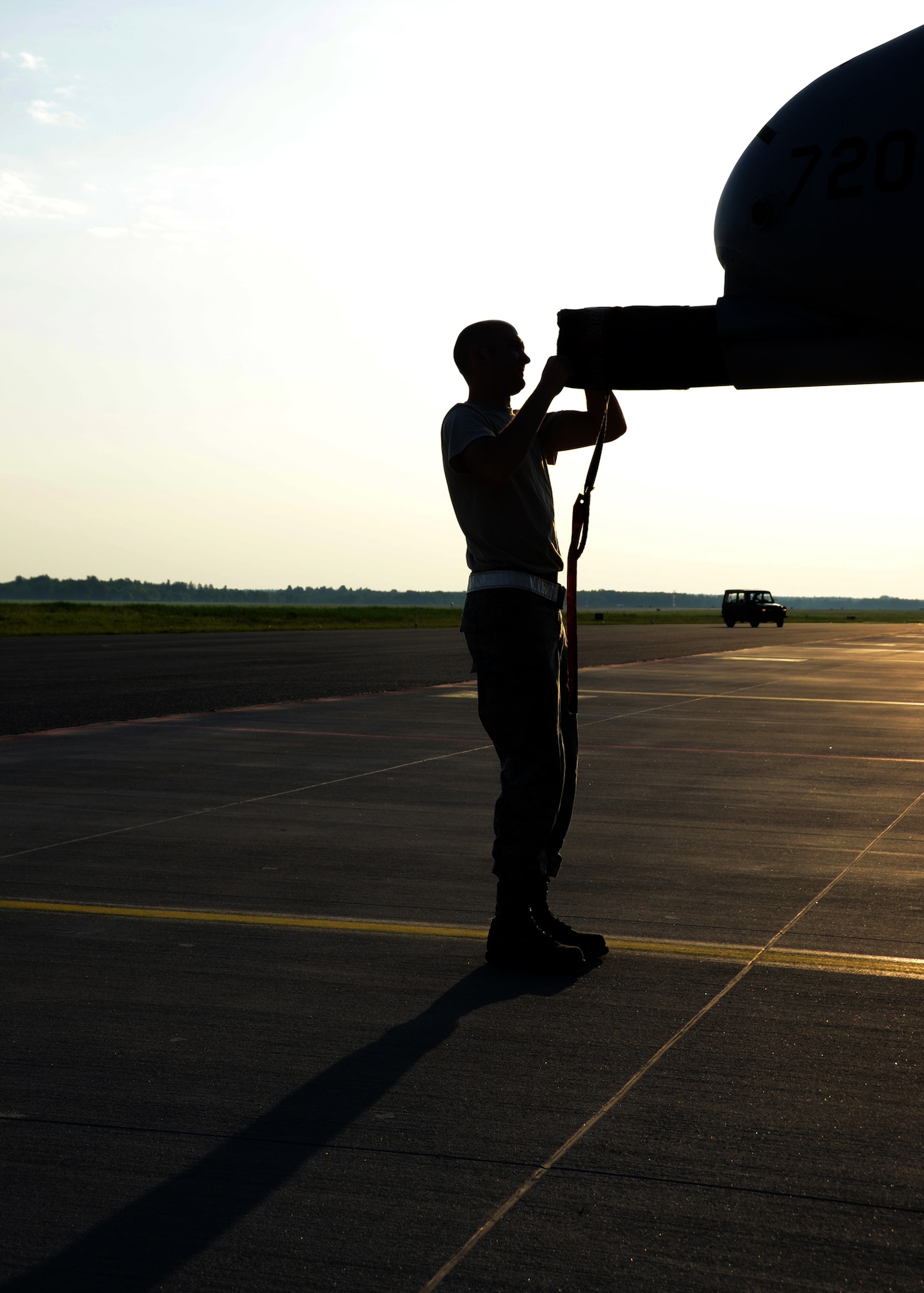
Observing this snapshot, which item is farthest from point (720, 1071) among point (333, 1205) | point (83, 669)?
point (83, 669)

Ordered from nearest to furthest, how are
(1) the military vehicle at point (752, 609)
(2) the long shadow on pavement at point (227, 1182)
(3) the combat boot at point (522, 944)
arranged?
(2) the long shadow on pavement at point (227, 1182)
(3) the combat boot at point (522, 944)
(1) the military vehicle at point (752, 609)

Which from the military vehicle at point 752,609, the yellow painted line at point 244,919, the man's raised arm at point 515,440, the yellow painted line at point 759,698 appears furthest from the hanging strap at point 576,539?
the military vehicle at point 752,609

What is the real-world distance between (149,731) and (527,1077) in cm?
928

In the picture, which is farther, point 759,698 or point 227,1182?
point 759,698

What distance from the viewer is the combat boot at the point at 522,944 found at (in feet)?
14.2

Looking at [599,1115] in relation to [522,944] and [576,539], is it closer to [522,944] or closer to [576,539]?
[522,944]

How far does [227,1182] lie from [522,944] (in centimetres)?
176

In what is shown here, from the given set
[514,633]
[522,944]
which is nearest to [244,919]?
[522,944]

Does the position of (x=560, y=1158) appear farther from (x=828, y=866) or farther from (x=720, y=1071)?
(x=828, y=866)

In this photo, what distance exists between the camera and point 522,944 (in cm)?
437

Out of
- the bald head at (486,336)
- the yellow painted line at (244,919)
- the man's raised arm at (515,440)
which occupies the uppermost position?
the bald head at (486,336)

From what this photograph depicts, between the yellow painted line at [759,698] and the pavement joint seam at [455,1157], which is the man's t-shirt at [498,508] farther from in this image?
the yellow painted line at [759,698]

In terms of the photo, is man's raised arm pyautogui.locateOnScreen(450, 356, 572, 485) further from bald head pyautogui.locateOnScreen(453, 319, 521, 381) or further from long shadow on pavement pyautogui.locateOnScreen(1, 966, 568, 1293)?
long shadow on pavement pyautogui.locateOnScreen(1, 966, 568, 1293)

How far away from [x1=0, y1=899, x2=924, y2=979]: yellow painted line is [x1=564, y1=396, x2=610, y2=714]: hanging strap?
3.00 feet
